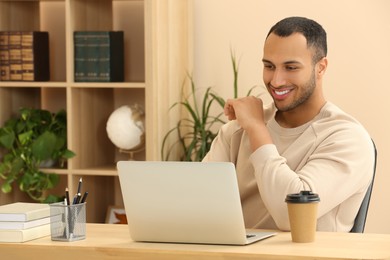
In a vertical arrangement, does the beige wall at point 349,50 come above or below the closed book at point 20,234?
above

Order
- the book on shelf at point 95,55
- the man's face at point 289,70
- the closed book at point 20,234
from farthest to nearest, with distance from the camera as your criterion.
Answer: the book on shelf at point 95,55 → the man's face at point 289,70 → the closed book at point 20,234

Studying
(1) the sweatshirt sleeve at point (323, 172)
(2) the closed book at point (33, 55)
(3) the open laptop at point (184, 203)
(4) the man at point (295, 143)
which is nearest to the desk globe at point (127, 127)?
(2) the closed book at point (33, 55)

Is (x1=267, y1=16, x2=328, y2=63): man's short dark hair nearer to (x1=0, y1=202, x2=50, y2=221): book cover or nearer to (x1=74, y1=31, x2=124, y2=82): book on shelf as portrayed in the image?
(x1=0, y1=202, x2=50, y2=221): book cover

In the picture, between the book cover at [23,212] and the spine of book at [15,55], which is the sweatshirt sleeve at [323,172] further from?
the spine of book at [15,55]

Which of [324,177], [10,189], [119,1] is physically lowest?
[10,189]

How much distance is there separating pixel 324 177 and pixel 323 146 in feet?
0.53

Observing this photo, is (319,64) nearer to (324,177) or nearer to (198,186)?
(324,177)

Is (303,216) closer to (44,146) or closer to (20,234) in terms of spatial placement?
(20,234)

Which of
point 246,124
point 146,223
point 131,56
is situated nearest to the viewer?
point 146,223

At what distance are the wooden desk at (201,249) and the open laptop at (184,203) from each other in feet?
0.11

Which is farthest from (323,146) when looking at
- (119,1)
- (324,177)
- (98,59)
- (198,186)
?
(119,1)

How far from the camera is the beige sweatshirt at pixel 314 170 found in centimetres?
256

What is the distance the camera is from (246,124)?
281 cm

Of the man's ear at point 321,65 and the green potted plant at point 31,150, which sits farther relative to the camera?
the green potted plant at point 31,150
